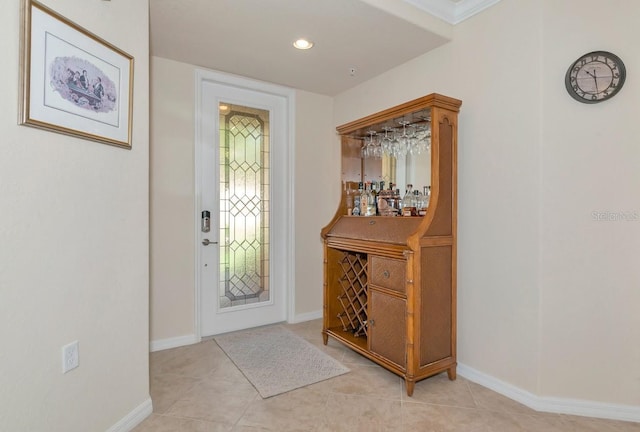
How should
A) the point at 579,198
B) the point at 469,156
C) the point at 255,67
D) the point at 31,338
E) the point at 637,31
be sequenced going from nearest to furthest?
the point at 31,338 → the point at 637,31 → the point at 579,198 → the point at 469,156 → the point at 255,67

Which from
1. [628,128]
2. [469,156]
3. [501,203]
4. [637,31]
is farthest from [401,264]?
[637,31]

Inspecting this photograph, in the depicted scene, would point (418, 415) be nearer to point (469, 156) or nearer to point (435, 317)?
point (435, 317)

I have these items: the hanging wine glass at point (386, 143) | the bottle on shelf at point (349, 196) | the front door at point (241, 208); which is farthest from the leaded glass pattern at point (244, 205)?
the hanging wine glass at point (386, 143)

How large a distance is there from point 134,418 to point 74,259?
91 centimetres

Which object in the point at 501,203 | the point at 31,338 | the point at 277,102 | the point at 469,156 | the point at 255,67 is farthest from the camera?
the point at 277,102

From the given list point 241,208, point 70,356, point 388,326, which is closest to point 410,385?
point 388,326

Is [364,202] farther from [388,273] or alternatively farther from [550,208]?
[550,208]

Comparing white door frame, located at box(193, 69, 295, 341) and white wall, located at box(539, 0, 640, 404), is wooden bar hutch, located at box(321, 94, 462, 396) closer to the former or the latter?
white wall, located at box(539, 0, 640, 404)

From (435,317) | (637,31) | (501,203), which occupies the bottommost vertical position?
(435,317)

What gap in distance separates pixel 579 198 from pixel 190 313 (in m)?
2.84

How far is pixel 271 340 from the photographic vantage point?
2971mm

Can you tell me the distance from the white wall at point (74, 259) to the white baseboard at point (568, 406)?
81.4 inches

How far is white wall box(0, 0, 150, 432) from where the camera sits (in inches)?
48.6

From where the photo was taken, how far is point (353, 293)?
2.90 m
